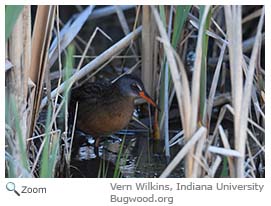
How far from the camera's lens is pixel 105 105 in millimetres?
3939

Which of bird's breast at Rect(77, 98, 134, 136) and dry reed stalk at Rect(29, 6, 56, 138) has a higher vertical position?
dry reed stalk at Rect(29, 6, 56, 138)

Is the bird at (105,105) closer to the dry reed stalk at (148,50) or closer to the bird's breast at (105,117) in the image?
the bird's breast at (105,117)

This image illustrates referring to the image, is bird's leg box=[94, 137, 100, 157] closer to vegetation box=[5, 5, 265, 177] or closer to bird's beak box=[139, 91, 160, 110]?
vegetation box=[5, 5, 265, 177]

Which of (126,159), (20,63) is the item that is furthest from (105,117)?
(20,63)

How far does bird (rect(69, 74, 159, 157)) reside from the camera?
3844mm

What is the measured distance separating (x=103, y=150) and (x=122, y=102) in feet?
0.91

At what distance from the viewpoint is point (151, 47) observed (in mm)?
3936
